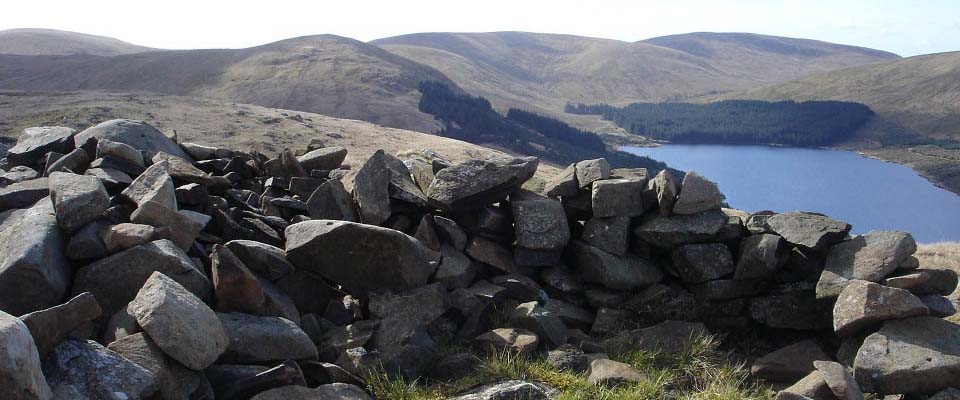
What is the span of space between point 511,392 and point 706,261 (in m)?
4.65

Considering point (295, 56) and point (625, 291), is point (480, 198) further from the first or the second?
point (295, 56)

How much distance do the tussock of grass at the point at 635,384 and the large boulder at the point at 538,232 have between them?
2161mm

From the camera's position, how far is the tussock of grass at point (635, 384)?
24.0 feet

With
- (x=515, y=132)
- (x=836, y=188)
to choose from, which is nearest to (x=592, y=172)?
(x=515, y=132)

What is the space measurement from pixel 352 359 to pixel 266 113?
48608mm

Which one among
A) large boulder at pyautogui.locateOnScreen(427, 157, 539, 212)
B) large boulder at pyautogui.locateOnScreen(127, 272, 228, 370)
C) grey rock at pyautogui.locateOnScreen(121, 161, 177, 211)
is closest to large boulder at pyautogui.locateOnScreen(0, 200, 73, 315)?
grey rock at pyautogui.locateOnScreen(121, 161, 177, 211)

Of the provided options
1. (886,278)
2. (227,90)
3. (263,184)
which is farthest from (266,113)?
(227,90)

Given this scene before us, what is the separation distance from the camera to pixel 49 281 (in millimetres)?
7066

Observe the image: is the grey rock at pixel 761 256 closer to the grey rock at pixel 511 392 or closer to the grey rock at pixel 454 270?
the grey rock at pixel 454 270

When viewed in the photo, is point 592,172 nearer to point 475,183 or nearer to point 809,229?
point 475,183

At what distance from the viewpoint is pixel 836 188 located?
119 metres

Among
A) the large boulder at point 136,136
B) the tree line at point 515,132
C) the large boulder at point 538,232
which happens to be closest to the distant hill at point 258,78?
the tree line at point 515,132

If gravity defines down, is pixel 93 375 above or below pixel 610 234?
below

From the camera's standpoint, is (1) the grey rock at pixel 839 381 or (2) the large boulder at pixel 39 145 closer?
(1) the grey rock at pixel 839 381
